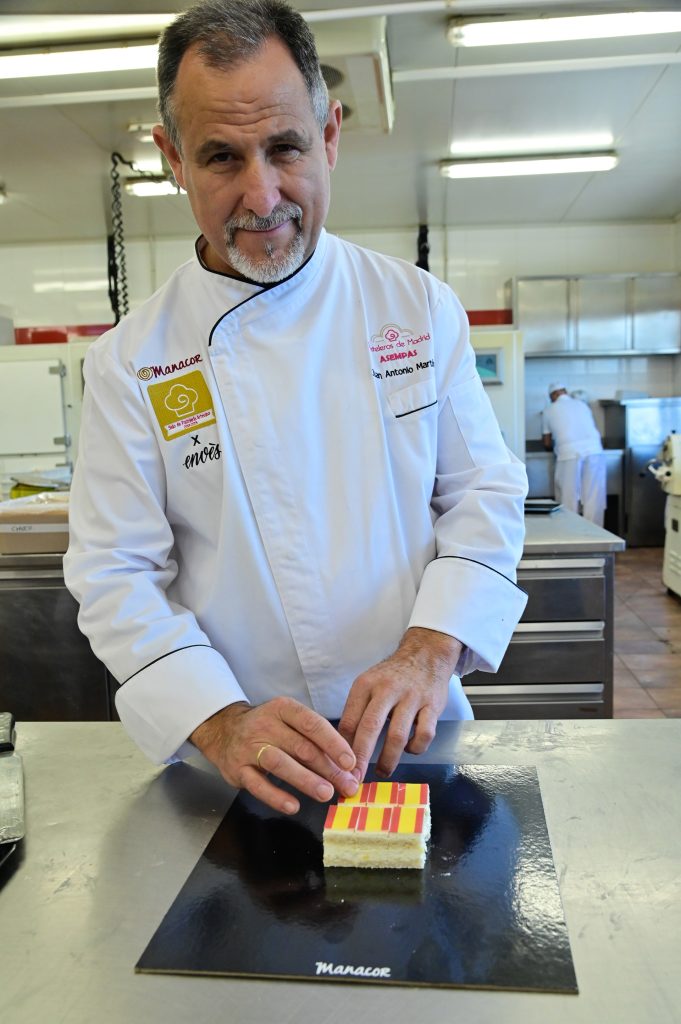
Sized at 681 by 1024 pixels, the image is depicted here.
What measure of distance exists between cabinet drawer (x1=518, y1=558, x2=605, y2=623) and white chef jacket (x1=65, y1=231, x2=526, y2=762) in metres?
1.41

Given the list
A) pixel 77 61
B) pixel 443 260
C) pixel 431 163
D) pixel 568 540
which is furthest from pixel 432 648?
pixel 443 260

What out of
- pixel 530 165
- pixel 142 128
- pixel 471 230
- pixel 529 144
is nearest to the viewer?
pixel 142 128

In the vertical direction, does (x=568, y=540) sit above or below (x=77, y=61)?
below

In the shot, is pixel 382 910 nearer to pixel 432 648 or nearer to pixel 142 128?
pixel 432 648

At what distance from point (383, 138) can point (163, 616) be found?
508cm

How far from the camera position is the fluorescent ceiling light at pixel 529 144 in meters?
5.54

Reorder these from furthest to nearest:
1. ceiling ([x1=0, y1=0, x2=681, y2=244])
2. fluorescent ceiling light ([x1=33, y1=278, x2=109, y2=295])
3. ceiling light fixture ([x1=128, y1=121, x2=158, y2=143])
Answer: fluorescent ceiling light ([x1=33, y1=278, x2=109, y2=295]) < ceiling light fixture ([x1=128, y1=121, x2=158, y2=143]) < ceiling ([x1=0, y1=0, x2=681, y2=244])

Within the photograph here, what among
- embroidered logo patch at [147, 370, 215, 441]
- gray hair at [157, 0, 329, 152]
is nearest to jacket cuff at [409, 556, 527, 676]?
embroidered logo patch at [147, 370, 215, 441]

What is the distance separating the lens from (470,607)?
107 centimetres

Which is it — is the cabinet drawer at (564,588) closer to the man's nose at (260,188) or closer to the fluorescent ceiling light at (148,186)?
the man's nose at (260,188)

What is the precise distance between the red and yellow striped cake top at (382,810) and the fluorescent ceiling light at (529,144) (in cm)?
552

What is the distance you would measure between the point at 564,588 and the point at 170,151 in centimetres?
187

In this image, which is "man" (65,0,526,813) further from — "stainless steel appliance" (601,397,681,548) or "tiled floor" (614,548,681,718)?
"stainless steel appliance" (601,397,681,548)

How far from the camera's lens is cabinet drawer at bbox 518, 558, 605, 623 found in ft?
8.35
